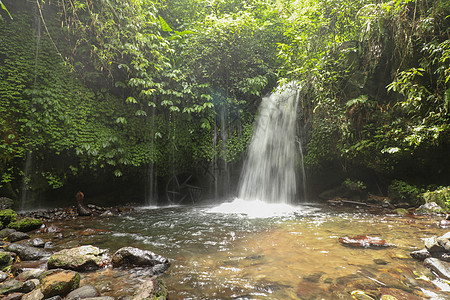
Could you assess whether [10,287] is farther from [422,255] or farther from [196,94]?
[196,94]

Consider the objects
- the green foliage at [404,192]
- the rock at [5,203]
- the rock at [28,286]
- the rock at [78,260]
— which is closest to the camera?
the rock at [28,286]

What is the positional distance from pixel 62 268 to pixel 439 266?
423cm

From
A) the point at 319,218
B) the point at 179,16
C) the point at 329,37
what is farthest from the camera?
the point at 179,16

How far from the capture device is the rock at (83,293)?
6.57 ft

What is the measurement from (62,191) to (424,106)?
1094 centimetres

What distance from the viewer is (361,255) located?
2.79 m

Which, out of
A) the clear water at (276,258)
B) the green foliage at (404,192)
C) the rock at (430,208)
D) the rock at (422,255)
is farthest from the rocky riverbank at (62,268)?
the green foliage at (404,192)

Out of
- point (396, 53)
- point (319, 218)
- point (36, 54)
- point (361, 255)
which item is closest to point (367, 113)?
point (396, 53)

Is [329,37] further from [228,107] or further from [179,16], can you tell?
[179,16]

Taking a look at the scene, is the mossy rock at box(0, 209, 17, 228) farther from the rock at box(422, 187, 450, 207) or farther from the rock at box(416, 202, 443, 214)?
the rock at box(422, 187, 450, 207)

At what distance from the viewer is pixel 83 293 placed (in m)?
2.04

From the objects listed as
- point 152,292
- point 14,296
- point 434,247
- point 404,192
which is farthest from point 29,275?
point 404,192

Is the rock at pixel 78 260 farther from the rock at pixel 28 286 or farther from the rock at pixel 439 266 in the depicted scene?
the rock at pixel 439 266

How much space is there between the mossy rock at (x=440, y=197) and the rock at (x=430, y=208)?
10 centimetres
